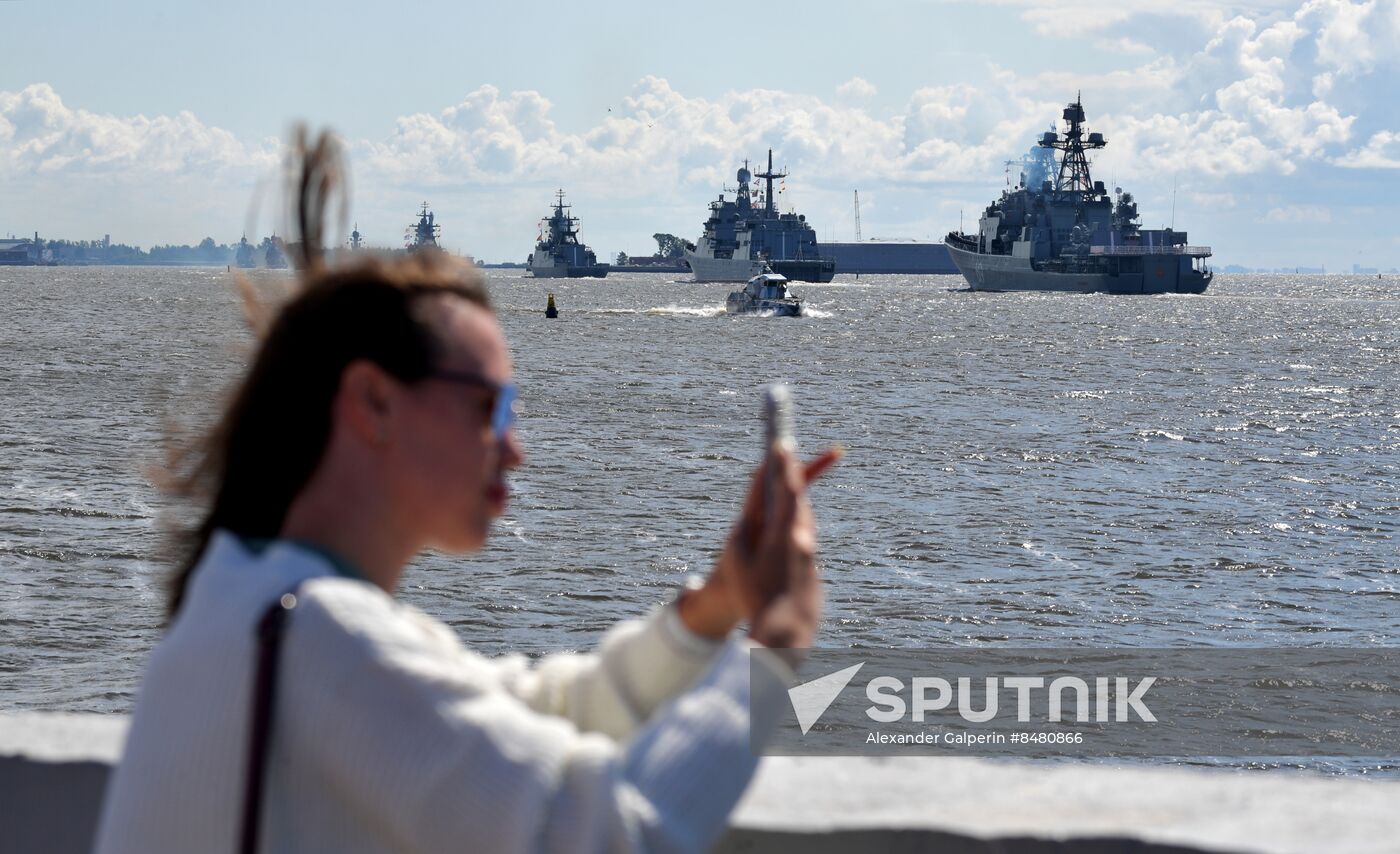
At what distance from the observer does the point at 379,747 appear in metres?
1.21

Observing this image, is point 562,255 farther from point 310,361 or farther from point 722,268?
point 310,361

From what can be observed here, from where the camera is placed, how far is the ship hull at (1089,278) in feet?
386

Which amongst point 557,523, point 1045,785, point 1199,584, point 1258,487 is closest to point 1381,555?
point 1199,584

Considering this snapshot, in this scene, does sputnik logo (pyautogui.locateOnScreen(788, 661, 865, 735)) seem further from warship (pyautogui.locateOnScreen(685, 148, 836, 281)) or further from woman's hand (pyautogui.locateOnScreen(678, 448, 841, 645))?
warship (pyautogui.locateOnScreen(685, 148, 836, 281))

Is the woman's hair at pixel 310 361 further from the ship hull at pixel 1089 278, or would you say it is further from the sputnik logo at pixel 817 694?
the ship hull at pixel 1089 278

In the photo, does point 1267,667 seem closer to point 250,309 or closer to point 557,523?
point 557,523

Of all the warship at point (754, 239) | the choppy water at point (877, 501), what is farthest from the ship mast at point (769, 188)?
the choppy water at point (877, 501)

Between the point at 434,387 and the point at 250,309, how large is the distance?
24cm

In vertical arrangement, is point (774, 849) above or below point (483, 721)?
below

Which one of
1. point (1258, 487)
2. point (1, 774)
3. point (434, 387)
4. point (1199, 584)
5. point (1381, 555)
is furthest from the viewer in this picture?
point (1258, 487)

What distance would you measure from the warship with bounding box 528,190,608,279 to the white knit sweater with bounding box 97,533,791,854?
169m

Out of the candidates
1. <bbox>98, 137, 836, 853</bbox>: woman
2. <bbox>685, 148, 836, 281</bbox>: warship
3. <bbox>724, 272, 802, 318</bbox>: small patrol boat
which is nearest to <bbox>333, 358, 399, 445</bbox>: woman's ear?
<bbox>98, 137, 836, 853</bbox>: woman

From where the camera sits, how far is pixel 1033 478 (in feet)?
79.3

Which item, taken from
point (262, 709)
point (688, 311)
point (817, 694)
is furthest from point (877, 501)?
point (688, 311)
